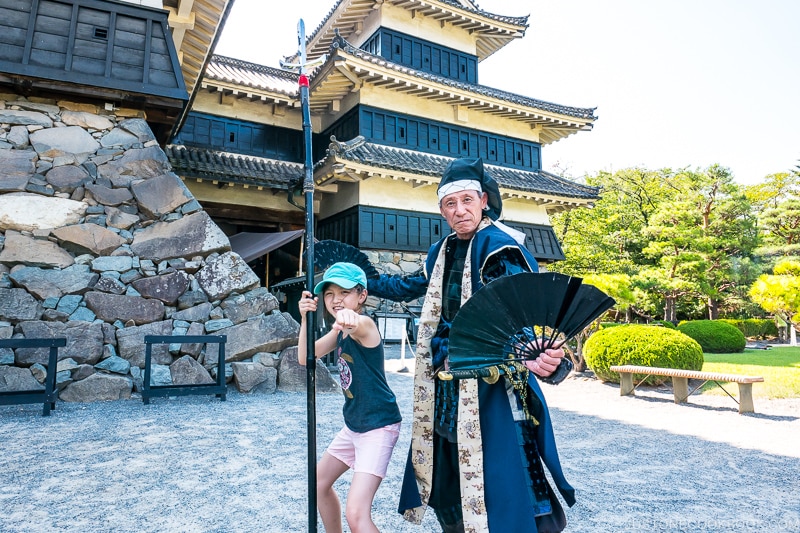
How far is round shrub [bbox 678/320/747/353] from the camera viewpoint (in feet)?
52.0

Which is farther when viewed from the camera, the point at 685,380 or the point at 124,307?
the point at 685,380

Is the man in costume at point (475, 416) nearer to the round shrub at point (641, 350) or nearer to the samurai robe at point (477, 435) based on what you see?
the samurai robe at point (477, 435)

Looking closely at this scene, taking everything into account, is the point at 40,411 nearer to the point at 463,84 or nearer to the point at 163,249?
the point at 163,249

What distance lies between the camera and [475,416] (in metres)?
1.76

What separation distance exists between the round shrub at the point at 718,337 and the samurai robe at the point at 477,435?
17.0 metres

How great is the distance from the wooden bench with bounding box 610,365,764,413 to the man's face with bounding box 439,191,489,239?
6.00 metres

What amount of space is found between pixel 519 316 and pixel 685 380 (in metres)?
6.74

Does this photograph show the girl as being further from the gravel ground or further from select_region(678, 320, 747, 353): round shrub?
select_region(678, 320, 747, 353): round shrub

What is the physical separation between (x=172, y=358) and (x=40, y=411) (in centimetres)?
155

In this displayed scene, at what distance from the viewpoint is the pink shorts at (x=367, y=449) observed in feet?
6.19

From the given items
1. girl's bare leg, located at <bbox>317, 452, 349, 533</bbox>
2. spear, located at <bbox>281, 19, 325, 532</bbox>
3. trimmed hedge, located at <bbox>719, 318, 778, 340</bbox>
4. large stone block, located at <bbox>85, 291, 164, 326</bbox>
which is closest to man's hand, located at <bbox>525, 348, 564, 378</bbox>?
spear, located at <bbox>281, 19, 325, 532</bbox>

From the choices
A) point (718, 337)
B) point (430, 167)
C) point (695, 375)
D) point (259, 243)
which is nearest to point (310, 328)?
point (695, 375)

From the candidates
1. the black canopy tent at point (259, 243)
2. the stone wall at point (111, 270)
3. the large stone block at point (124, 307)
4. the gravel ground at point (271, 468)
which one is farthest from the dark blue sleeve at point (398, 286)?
the black canopy tent at point (259, 243)

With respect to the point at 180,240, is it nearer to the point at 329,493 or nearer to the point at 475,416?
the point at 329,493
